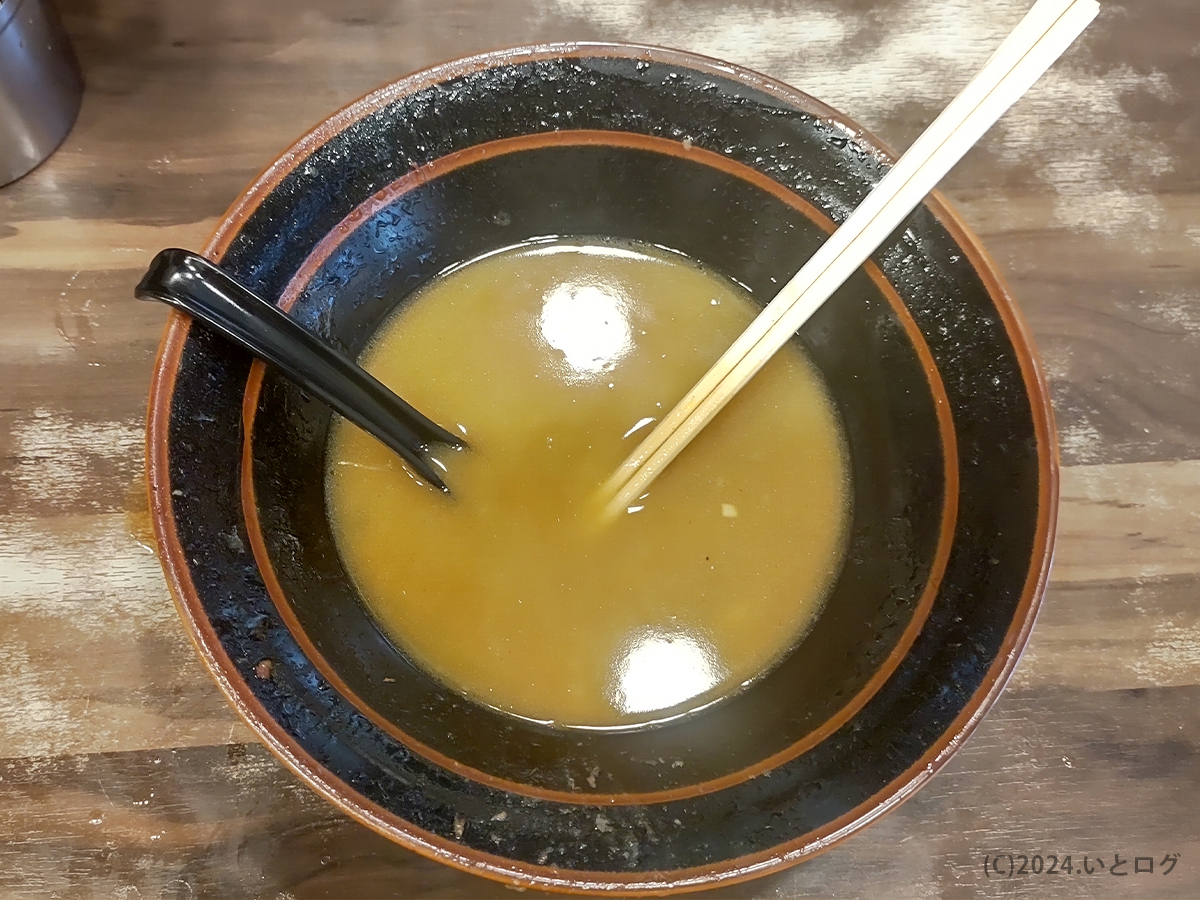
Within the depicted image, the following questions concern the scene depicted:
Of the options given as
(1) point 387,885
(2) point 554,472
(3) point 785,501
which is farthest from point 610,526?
(1) point 387,885

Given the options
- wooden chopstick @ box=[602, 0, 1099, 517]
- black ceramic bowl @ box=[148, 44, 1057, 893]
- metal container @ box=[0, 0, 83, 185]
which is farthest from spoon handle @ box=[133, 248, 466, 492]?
metal container @ box=[0, 0, 83, 185]

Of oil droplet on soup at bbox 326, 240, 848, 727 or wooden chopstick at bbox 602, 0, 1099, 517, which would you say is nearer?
wooden chopstick at bbox 602, 0, 1099, 517

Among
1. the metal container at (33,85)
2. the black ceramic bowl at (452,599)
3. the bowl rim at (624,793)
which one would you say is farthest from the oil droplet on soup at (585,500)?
the metal container at (33,85)

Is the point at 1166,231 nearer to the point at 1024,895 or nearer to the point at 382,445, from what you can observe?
the point at 1024,895

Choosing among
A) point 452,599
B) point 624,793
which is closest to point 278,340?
point 452,599

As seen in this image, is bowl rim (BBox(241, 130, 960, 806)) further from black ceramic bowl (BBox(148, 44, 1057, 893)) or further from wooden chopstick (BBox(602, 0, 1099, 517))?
wooden chopstick (BBox(602, 0, 1099, 517))

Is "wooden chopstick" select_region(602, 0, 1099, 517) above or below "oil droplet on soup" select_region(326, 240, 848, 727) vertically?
above

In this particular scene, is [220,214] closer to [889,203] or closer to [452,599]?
[452,599]
